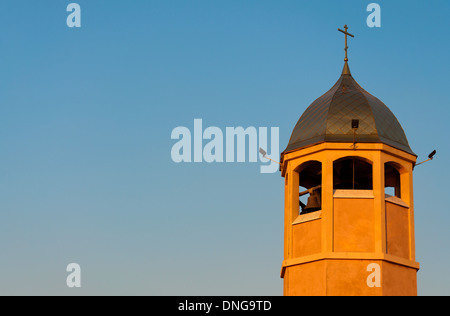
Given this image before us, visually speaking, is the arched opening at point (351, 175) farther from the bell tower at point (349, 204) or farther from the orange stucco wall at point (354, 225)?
the orange stucco wall at point (354, 225)

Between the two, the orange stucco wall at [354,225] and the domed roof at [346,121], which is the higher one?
the domed roof at [346,121]

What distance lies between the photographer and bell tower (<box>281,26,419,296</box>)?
122 ft

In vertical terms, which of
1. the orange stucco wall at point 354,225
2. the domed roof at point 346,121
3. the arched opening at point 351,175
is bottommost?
the orange stucco wall at point 354,225

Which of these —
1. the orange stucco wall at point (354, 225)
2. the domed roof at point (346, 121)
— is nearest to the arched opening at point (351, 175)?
the domed roof at point (346, 121)

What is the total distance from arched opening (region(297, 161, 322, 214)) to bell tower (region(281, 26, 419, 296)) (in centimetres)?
5

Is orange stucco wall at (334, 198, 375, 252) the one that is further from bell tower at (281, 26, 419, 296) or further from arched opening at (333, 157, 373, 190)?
arched opening at (333, 157, 373, 190)

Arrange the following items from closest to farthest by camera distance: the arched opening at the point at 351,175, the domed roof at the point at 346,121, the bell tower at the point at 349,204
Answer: the bell tower at the point at 349,204 < the domed roof at the point at 346,121 < the arched opening at the point at 351,175

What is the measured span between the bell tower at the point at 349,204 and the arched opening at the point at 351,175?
0.04 metres

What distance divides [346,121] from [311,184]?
373 centimetres

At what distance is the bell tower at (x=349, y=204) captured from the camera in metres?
37.1
